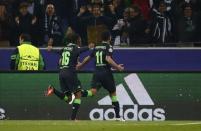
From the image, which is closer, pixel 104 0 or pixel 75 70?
pixel 75 70

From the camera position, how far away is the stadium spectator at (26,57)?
1694cm

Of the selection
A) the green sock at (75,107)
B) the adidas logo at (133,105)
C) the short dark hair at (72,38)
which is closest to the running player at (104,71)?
the green sock at (75,107)

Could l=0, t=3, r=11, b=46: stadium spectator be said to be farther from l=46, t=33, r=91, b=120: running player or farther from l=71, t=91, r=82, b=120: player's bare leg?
l=71, t=91, r=82, b=120: player's bare leg

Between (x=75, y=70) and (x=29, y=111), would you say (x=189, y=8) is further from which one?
(x=29, y=111)

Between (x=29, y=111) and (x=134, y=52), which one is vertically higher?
(x=134, y=52)

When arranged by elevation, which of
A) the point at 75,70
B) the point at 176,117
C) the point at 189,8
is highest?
the point at 189,8

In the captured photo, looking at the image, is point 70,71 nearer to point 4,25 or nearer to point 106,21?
point 106,21

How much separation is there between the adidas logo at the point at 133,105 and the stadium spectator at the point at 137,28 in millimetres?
1335

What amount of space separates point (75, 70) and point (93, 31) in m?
1.93

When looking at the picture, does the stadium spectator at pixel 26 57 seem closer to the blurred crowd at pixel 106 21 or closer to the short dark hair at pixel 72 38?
the short dark hair at pixel 72 38

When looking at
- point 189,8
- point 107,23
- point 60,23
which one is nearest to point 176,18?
point 189,8

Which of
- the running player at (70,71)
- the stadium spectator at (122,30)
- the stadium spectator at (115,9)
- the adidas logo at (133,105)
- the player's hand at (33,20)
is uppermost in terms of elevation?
the stadium spectator at (115,9)

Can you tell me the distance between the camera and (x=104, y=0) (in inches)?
739

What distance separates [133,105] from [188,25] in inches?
97.4
